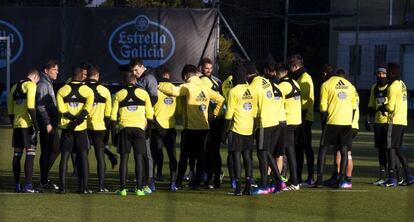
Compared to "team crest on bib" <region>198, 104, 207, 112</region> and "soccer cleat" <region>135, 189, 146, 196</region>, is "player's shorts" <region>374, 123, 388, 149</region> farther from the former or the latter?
"soccer cleat" <region>135, 189, 146, 196</region>

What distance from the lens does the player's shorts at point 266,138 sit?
16.2m

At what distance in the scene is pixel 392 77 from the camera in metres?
17.6

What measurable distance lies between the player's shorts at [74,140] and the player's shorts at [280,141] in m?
2.84

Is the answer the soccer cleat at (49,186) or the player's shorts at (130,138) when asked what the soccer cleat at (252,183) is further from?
the soccer cleat at (49,186)

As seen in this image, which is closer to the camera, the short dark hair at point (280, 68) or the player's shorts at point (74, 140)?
the player's shorts at point (74, 140)

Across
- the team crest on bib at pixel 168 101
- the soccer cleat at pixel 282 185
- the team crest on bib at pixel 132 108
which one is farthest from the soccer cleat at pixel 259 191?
the team crest on bib at pixel 168 101

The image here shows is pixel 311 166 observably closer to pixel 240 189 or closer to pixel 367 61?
pixel 240 189

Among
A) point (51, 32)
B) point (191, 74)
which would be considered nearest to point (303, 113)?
point (191, 74)

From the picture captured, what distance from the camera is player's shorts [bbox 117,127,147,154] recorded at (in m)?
Answer: 16.0

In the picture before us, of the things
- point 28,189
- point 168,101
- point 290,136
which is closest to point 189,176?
point 168,101

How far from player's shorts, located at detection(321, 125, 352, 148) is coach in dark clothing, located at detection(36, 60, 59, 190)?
4.23m

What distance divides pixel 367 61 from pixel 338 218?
132 ft

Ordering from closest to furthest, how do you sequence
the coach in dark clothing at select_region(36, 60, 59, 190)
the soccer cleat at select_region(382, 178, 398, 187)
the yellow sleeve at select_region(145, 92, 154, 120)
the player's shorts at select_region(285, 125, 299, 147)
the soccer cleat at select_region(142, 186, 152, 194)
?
the yellow sleeve at select_region(145, 92, 154, 120)
the soccer cleat at select_region(142, 186, 152, 194)
the coach in dark clothing at select_region(36, 60, 59, 190)
the player's shorts at select_region(285, 125, 299, 147)
the soccer cleat at select_region(382, 178, 398, 187)

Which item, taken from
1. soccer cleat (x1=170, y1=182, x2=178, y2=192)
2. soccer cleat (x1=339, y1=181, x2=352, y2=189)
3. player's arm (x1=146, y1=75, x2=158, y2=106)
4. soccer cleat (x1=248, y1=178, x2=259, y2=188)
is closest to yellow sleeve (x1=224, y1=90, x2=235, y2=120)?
soccer cleat (x1=248, y1=178, x2=259, y2=188)
